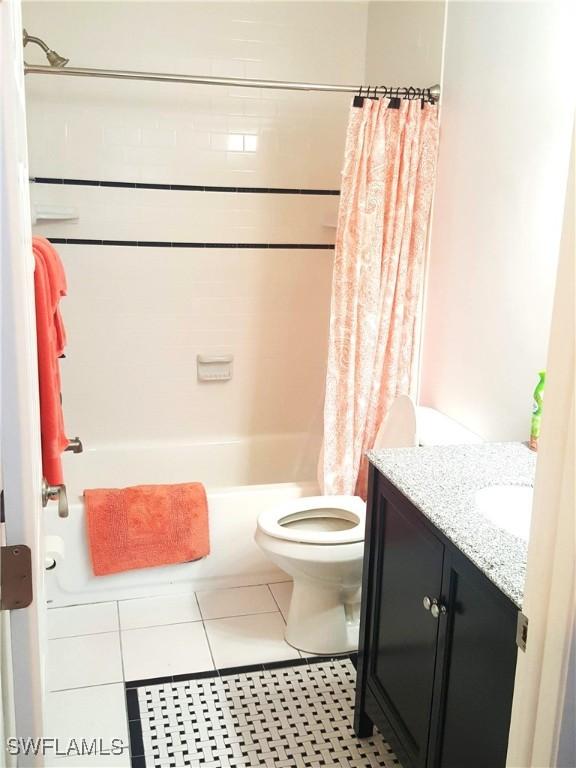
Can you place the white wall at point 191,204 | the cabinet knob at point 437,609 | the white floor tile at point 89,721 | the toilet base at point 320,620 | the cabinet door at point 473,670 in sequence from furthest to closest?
the white wall at point 191,204
the toilet base at point 320,620
the white floor tile at point 89,721
the cabinet knob at point 437,609
the cabinet door at point 473,670

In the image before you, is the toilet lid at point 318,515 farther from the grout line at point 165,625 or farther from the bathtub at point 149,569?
the grout line at point 165,625

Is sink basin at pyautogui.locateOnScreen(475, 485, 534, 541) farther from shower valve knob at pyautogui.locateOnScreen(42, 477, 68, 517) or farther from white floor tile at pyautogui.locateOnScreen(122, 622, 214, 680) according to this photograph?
white floor tile at pyautogui.locateOnScreen(122, 622, 214, 680)

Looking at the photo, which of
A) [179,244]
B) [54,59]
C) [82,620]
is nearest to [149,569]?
[82,620]

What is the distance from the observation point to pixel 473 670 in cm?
146

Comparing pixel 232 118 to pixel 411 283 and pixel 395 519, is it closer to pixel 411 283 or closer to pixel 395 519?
pixel 411 283

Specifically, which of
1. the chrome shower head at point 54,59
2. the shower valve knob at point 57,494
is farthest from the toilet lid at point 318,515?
the chrome shower head at point 54,59

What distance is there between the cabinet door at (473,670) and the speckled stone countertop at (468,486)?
39mm

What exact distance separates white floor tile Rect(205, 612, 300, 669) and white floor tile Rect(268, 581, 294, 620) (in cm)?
5

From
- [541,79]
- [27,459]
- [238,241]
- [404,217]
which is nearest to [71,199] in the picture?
[238,241]

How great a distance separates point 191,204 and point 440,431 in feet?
5.44

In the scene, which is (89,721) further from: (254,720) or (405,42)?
(405,42)

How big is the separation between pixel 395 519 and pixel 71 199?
2190 mm

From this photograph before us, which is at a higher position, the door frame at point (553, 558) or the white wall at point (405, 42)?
the white wall at point (405, 42)

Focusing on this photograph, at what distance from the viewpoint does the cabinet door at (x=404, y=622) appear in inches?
65.4
